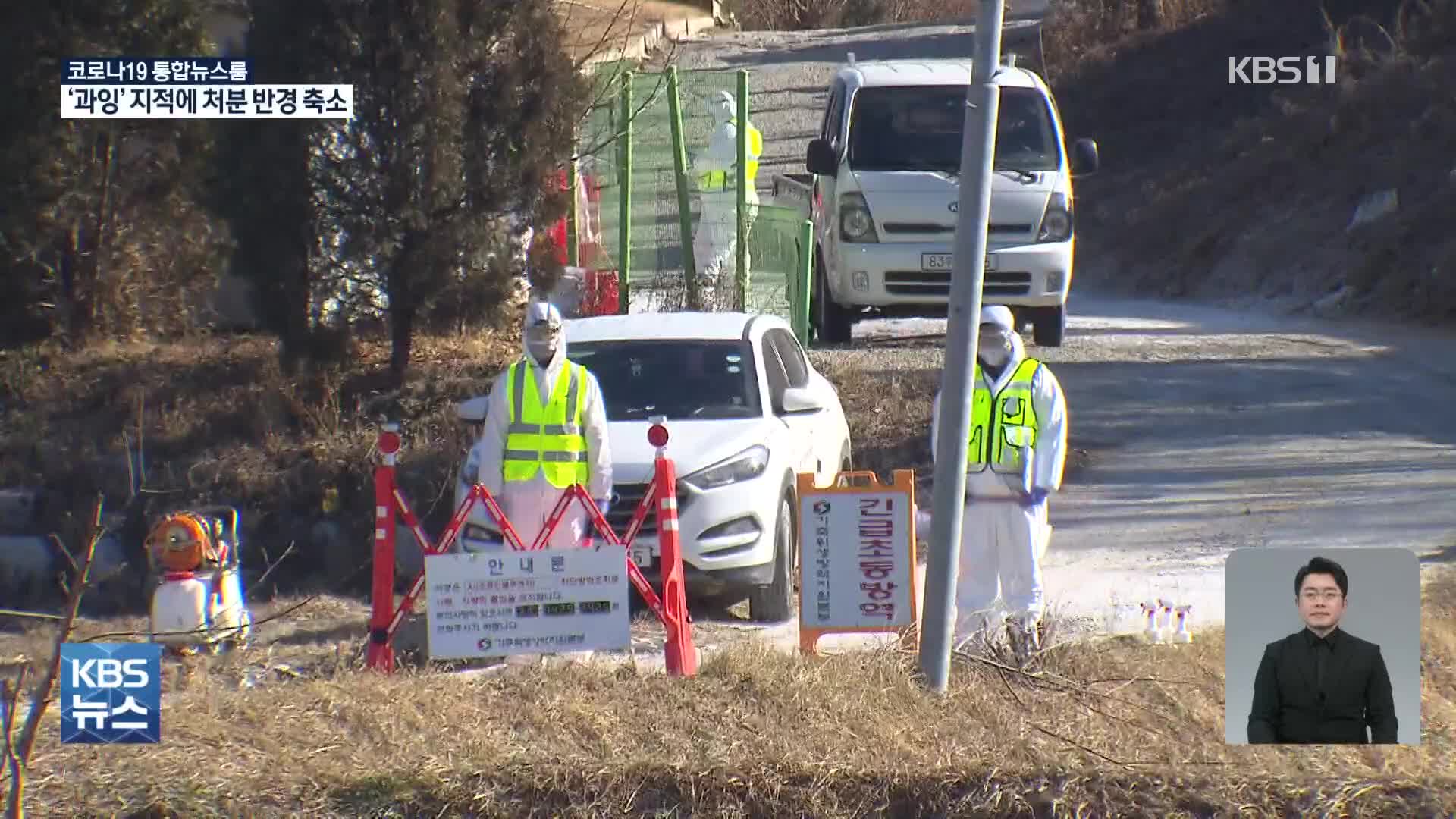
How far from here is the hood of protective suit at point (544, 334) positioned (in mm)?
8219

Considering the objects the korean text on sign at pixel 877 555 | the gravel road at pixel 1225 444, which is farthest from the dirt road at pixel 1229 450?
the korean text on sign at pixel 877 555

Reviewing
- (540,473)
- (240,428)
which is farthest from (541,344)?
(240,428)

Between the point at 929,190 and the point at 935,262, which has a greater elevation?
the point at 929,190

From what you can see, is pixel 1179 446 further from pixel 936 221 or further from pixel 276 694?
pixel 276 694

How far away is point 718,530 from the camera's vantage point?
8977 mm

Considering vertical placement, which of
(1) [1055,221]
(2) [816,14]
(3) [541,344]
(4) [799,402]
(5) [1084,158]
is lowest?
(4) [799,402]

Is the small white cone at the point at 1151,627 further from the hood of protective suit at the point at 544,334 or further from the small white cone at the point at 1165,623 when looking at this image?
the hood of protective suit at the point at 544,334

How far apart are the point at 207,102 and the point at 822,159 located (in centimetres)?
487

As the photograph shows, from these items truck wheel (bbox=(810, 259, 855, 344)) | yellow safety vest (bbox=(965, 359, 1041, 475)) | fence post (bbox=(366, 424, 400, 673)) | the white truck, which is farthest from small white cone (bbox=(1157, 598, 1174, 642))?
truck wheel (bbox=(810, 259, 855, 344))

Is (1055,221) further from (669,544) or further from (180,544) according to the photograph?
(180,544)

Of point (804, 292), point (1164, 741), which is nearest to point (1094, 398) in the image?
point (804, 292)

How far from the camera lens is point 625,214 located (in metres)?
14.8

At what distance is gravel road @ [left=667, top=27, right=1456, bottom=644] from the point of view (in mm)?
10195
